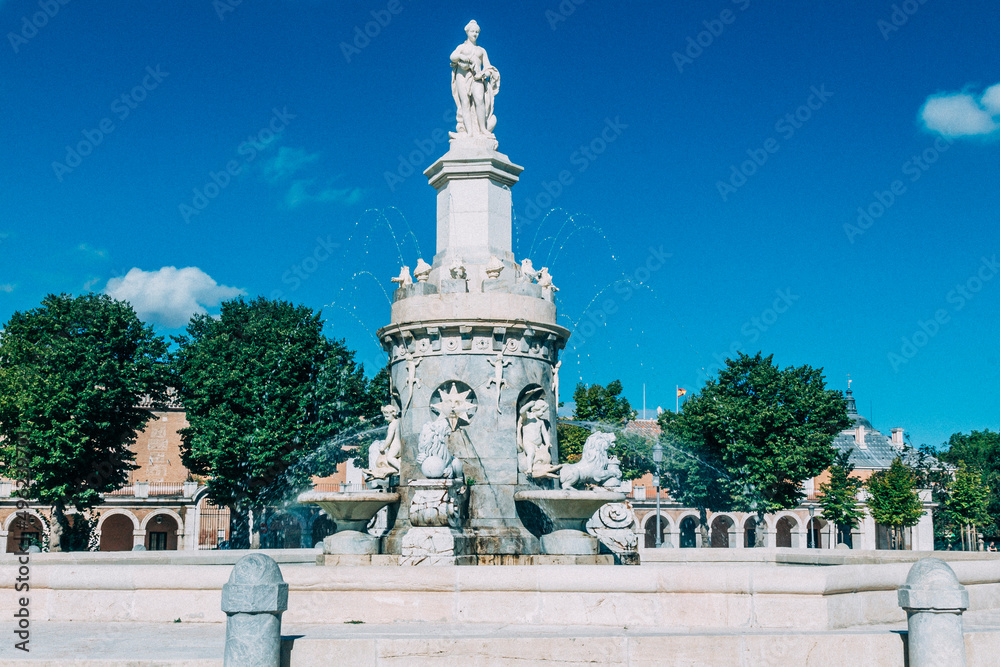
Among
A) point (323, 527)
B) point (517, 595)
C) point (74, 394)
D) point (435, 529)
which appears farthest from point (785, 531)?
point (517, 595)

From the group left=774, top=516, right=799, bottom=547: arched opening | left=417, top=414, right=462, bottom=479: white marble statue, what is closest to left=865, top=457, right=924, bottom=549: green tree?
left=774, top=516, right=799, bottom=547: arched opening

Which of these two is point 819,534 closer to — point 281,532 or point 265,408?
point 281,532

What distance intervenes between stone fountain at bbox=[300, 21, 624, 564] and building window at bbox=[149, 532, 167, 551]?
5667cm

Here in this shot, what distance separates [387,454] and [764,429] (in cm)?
3514

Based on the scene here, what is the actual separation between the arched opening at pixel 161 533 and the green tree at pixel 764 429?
38.3 metres

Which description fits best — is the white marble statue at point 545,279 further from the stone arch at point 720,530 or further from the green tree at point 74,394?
the stone arch at point 720,530

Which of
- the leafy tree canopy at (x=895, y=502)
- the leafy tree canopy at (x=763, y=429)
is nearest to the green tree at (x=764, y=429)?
the leafy tree canopy at (x=763, y=429)

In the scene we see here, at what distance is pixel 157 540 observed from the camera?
229 feet

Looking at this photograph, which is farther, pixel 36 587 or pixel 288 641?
pixel 36 587

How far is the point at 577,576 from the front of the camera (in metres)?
11.5

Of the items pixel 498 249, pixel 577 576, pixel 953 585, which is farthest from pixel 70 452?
pixel 953 585

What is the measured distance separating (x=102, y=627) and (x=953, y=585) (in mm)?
9381

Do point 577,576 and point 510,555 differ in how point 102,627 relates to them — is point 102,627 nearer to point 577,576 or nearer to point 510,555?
point 577,576

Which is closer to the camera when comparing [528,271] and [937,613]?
[937,613]
